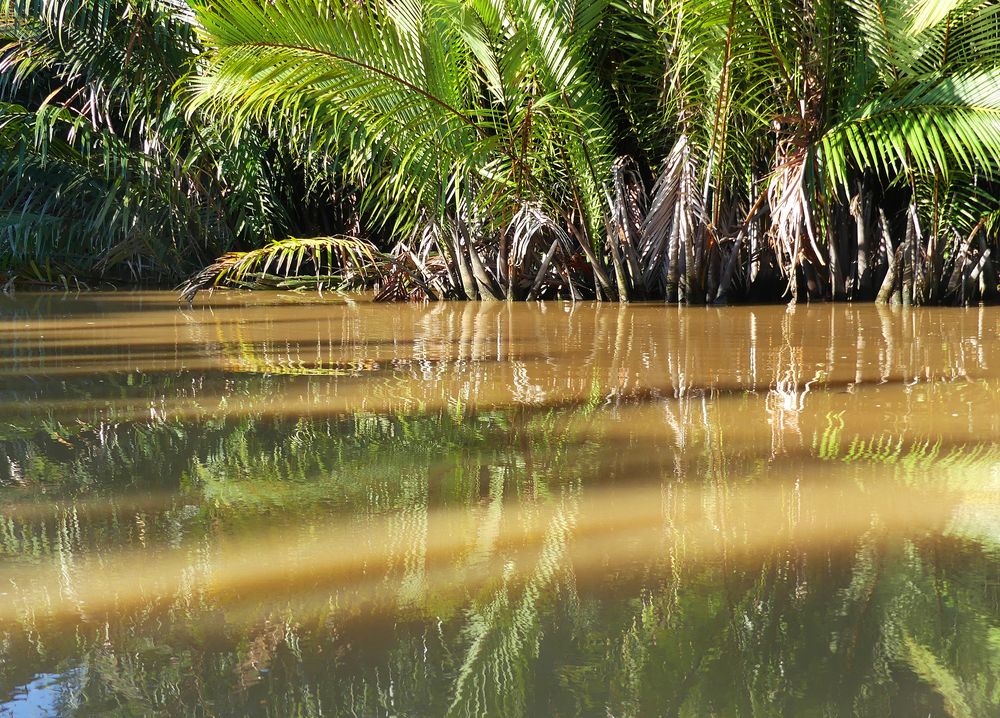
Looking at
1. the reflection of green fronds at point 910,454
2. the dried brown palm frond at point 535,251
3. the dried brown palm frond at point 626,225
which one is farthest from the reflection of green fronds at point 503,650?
the dried brown palm frond at point 535,251

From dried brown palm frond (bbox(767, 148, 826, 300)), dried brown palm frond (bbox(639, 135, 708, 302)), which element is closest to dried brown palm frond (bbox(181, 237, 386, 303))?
dried brown palm frond (bbox(639, 135, 708, 302))

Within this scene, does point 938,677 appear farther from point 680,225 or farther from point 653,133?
point 653,133

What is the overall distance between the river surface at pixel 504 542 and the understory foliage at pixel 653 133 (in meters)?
2.51

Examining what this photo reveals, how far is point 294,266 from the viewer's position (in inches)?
357

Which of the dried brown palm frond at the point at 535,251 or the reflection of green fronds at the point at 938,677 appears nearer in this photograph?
the reflection of green fronds at the point at 938,677

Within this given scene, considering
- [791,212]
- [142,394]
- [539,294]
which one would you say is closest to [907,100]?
[791,212]

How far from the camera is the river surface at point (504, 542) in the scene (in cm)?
115

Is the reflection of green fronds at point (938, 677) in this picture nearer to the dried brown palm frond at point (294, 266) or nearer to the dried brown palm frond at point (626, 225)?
the dried brown palm frond at point (626, 225)

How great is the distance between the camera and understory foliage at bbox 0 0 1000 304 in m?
5.30

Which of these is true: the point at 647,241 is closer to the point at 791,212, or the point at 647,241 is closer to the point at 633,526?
the point at 791,212

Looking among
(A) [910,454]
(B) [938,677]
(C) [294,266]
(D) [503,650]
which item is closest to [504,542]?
(D) [503,650]

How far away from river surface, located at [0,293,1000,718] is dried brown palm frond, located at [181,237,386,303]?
3.72 m

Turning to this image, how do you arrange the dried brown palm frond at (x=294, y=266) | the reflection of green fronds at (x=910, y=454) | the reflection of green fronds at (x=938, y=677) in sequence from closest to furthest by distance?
1. the reflection of green fronds at (x=938, y=677)
2. the reflection of green fronds at (x=910, y=454)
3. the dried brown palm frond at (x=294, y=266)

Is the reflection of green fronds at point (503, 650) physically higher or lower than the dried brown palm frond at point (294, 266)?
lower
